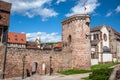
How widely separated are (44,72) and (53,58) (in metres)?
2.73

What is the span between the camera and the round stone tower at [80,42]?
2903 cm

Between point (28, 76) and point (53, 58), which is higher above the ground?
point (53, 58)

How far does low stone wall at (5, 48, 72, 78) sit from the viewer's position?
21672 millimetres

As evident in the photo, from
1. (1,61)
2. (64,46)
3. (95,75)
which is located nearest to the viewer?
(95,75)

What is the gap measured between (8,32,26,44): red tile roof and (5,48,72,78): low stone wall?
3469cm

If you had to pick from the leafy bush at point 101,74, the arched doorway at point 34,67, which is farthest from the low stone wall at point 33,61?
the leafy bush at point 101,74

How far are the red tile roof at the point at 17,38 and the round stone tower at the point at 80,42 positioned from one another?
3386 centimetres

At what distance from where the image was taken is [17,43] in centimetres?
5981

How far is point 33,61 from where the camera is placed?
79.6ft

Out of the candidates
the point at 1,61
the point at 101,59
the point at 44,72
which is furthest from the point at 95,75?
the point at 101,59

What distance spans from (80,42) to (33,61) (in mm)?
9106

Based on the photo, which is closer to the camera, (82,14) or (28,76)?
(28,76)

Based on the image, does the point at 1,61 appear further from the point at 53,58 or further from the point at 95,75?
the point at 95,75

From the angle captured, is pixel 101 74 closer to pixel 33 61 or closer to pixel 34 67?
pixel 34 67
